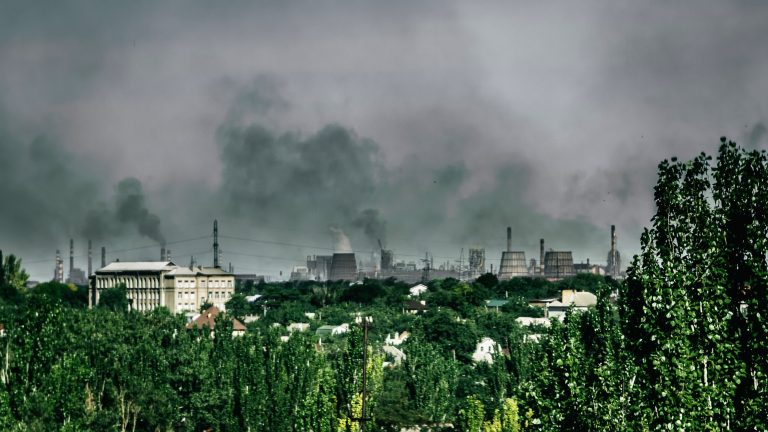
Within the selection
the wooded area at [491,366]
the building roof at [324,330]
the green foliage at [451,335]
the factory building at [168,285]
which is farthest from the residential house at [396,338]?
the factory building at [168,285]

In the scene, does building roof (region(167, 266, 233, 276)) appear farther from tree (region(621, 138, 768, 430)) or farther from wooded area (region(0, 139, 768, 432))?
tree (region(621, 138, 768, 430))

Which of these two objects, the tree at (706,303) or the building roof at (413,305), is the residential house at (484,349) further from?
the tree at (706,303)

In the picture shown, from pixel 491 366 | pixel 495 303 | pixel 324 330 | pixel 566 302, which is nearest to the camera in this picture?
pixel 491 366

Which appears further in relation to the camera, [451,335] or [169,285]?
[169,285]

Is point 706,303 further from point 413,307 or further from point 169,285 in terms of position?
point 169,285

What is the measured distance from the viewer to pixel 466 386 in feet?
217

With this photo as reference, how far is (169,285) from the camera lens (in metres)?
186

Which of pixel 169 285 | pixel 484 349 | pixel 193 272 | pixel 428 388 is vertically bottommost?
pixel 484 349

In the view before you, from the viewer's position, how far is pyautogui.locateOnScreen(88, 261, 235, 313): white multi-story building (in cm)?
18550

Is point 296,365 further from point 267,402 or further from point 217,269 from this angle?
point 217,269

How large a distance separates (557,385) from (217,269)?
174533 millimetres

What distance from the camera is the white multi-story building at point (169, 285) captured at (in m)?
186

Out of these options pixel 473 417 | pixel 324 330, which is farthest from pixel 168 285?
pixel 473 417

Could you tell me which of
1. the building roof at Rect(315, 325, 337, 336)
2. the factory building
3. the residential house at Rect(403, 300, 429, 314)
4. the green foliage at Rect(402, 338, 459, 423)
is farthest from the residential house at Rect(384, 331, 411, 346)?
the factory building
